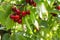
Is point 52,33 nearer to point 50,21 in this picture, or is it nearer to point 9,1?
point 50,21

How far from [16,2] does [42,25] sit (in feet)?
0.59

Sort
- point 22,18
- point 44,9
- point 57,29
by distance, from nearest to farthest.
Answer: point 44,9 < point 22,18 < point 57,29

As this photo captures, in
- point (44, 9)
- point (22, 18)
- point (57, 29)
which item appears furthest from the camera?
point (57, 29)

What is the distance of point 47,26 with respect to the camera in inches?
37.9

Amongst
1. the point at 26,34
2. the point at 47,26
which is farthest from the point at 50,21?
the point at 26,34

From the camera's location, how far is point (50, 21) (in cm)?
96

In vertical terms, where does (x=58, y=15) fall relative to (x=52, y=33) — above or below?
above

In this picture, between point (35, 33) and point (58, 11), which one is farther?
point (35, 33)

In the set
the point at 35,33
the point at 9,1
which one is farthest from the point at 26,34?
the point at 9,1

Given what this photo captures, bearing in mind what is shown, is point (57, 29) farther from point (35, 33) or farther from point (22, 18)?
point (22, 18)

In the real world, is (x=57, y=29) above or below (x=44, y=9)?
below

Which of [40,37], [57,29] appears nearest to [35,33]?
[40,37]

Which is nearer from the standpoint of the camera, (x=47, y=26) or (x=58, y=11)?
(x=58, y=11)

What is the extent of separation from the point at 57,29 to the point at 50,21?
0.09 m
